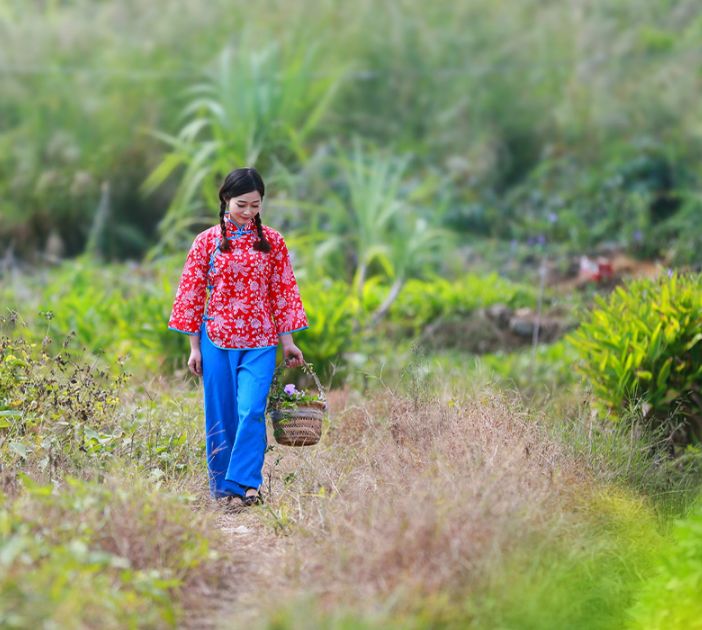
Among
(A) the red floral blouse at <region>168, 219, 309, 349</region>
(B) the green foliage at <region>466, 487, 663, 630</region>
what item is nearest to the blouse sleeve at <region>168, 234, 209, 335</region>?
(A) the red floral blouse at <region>168, 219, 309, 349</region>

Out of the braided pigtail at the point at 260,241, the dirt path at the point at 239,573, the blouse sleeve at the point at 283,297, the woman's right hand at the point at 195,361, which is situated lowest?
the dirt path at the point at 239,573

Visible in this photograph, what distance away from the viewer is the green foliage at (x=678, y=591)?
3525 mm

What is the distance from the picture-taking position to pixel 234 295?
5090 millimetres

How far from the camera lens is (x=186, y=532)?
3.93 meters

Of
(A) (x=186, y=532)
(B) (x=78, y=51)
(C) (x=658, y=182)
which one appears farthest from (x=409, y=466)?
(B) (x=78, y=51)

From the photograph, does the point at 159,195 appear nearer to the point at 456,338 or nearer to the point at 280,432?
the point at 456,338

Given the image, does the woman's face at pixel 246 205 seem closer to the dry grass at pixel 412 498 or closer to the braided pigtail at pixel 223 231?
the braided pigtail at pixel 223 231

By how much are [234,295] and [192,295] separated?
190 mm

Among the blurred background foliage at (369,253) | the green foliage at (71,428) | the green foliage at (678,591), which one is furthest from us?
the green foliage at (71,428)

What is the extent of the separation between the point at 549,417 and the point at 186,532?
7.65 feet

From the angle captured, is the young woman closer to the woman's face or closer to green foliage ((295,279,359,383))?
the woman's face

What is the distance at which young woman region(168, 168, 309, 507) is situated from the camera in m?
5.02

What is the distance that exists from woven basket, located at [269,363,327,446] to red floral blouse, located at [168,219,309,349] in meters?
0.31

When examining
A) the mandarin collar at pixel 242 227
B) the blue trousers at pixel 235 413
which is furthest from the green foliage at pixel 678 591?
the mandarin collar at pixel 242 227
